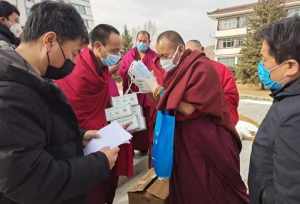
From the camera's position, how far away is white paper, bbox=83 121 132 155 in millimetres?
1525

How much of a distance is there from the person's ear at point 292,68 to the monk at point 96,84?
5.54 ft

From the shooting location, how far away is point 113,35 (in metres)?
2.89

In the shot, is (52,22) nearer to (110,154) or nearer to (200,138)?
(110,154)

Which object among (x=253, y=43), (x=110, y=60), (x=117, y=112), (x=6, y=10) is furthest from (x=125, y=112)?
(x=253, y=43)

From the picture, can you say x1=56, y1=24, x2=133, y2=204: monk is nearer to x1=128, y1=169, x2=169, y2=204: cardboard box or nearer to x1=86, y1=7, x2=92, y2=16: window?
x1=128, y1=169, x2=169, y2=204: cardboard box

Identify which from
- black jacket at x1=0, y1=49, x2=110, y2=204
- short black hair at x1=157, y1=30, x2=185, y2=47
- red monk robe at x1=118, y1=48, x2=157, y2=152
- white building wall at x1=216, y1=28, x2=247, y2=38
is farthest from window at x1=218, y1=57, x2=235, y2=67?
black jacket at x1=0, y1=49, x2=110, y2=204

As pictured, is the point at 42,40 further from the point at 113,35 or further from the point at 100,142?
the point at 113,35

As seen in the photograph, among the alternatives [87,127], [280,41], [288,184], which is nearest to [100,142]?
[288,184]

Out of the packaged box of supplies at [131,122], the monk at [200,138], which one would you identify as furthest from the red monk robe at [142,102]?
the monk at [200,138]

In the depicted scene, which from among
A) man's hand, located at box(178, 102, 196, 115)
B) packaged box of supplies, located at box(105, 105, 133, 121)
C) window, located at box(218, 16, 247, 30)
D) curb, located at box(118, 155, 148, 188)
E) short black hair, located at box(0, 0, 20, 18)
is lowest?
curb, located at box(118, 155, 148, 188)

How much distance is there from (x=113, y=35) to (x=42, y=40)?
68.6 inches

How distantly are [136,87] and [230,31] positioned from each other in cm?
3329

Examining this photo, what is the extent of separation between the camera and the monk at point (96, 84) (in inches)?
105

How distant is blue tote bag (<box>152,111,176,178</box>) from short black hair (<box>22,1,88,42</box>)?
86 cm
